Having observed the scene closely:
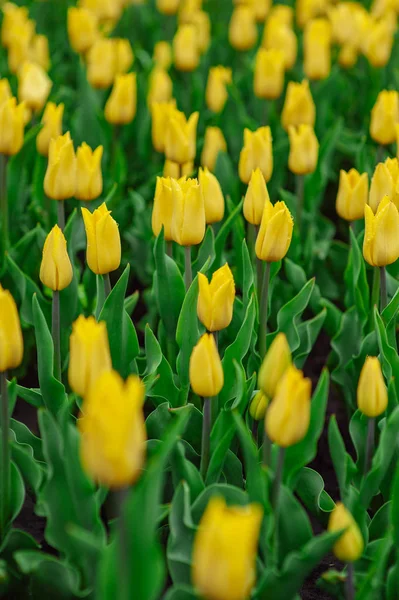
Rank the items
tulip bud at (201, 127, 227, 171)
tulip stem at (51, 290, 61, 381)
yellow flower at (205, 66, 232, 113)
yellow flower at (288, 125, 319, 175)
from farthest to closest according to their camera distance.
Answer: yellow flower at (205, 66, 232, 113) → tulip bud at (201, 127, 227, 171) → yellow flower at (288, 125, 319, 175) → tulip stem at (51, 290, 61, 381)

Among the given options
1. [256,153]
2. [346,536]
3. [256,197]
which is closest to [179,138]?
[256,153]

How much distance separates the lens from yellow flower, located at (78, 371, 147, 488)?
1.23 metres

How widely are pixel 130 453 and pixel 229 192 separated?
2019mm

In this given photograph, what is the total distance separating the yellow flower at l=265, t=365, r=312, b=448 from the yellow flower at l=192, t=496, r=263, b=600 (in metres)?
0.28

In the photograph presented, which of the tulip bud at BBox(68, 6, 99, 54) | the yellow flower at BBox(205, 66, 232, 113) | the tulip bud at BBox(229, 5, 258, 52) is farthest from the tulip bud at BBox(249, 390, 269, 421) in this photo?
the tulip bud at BBox(229, 5, 258, 52)

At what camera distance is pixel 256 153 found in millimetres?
2586

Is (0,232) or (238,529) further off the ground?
(238,529)

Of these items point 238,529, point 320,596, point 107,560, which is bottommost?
point 320,596

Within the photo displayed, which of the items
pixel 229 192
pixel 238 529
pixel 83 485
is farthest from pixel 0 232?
pixel 238 529

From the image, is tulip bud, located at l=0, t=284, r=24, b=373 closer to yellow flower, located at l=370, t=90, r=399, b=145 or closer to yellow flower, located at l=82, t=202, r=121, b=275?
yellow flower, located at l=82, t=202, r=121, b=275

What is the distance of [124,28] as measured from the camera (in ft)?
16.4

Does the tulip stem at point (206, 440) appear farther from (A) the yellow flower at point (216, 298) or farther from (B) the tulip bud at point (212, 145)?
(B) the tulip bud at point (212, 145)

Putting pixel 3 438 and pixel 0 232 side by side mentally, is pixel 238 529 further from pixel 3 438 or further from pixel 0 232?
pixel 0 232

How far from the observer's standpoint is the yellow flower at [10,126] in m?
2.55
